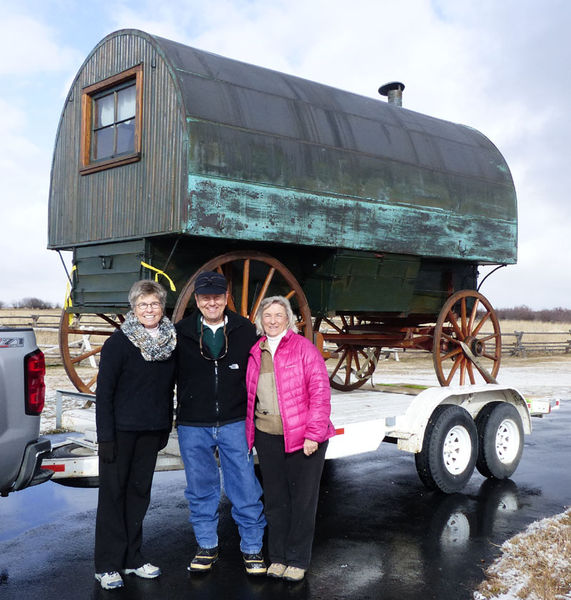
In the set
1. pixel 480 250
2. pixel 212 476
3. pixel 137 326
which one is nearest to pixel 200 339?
pixel 137 326

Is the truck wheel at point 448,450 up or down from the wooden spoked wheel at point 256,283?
down

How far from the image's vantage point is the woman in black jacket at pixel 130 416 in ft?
13.3

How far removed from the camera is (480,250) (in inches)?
357

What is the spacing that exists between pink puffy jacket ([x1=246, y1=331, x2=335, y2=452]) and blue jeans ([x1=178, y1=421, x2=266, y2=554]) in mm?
325

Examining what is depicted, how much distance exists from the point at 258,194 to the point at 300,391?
9.68ft

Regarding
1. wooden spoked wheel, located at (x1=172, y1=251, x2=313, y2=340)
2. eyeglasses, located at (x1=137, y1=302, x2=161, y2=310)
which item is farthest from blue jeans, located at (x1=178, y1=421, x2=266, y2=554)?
wooden spoked wheel, located at (x1=172, y1=251, x2=313, y2=340)

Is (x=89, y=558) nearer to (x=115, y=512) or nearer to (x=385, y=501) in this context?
(x=115, y=512)

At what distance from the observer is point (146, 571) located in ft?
14.2

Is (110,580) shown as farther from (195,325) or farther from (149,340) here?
(195,325)

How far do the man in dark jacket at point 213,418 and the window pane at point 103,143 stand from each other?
3670 millimetres

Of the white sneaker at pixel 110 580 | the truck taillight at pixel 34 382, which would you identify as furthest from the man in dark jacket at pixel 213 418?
the truck taillight at pixel 34 382

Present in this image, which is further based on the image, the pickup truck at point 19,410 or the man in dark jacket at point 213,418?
the man in dark jacket at point 213,418

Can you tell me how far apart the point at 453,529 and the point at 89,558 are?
113 inches

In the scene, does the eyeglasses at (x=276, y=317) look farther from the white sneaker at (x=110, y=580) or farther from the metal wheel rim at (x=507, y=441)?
the metal wheel rim at (x=507, y=441)
